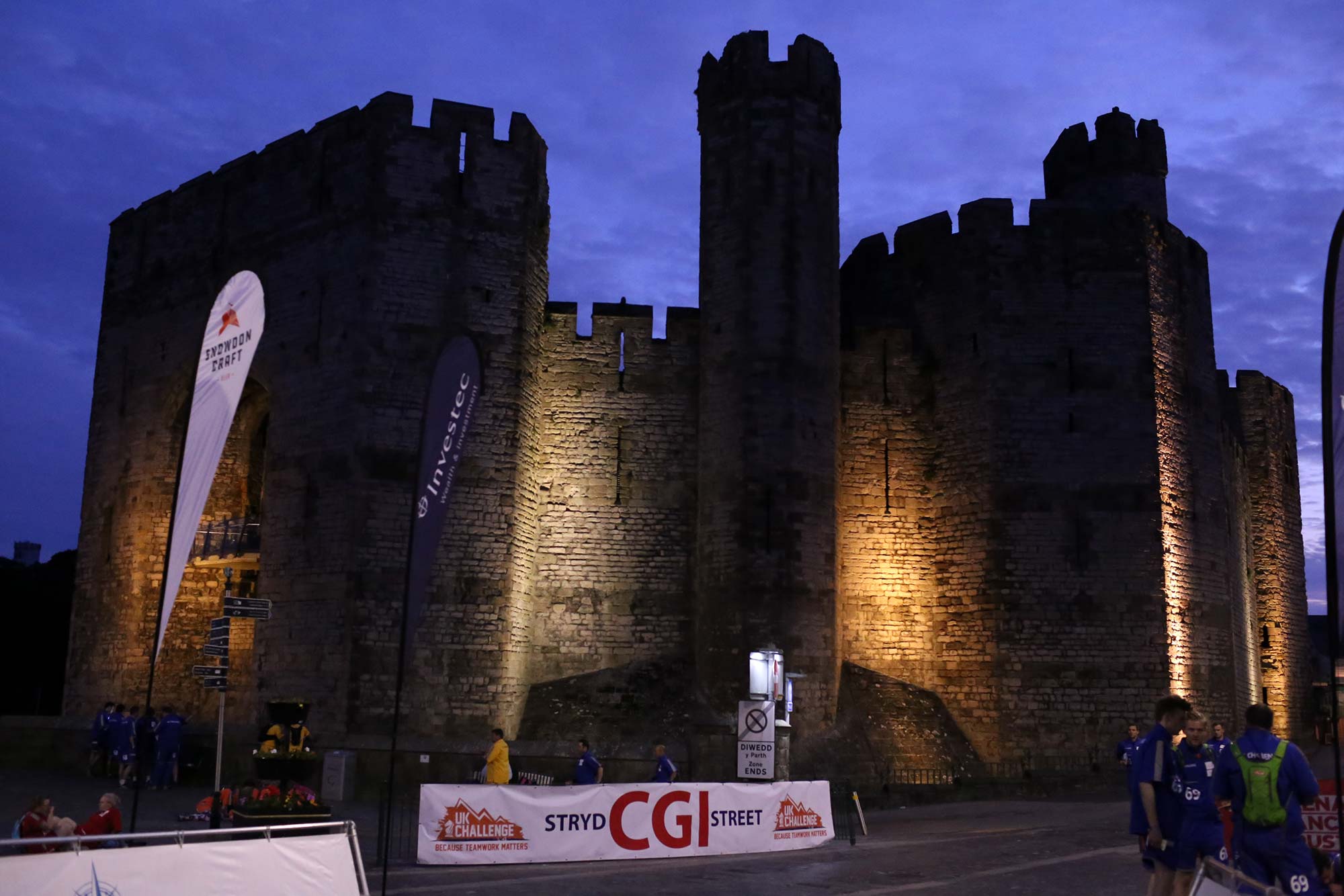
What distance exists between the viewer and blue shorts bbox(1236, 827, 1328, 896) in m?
6.70

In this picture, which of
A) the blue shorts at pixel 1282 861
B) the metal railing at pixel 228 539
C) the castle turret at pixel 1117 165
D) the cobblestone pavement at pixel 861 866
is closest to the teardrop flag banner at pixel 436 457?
the cobblestone pavement at pixel 861 866

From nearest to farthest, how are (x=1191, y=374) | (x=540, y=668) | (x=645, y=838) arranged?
(x=645, y=838) < (x=540, y=668) < (x=1191, y=374)

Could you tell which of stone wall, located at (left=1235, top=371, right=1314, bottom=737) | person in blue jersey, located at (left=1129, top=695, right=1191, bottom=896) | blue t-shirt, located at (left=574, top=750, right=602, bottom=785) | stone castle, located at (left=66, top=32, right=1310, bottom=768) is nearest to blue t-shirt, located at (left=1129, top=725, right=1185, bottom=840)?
person in blue jersey, located at (left=1129, top=695, right=1191, bottom=896)

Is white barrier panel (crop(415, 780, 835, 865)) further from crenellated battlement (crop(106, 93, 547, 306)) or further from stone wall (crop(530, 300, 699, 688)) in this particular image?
crenellated battlement (crop(106, 93, 547, 306))

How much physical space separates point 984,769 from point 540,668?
27.2 ft

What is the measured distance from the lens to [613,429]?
78.8ft

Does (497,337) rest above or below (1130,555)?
above

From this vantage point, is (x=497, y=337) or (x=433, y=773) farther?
(x=497, y=337)

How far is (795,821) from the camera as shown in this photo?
524 inches

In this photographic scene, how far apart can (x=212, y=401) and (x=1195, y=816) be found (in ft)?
26.3

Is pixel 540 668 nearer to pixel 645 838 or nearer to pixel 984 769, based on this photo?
pixel 984 769

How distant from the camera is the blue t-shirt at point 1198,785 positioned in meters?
7.01

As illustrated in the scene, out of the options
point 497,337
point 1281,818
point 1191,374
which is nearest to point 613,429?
point 497,337

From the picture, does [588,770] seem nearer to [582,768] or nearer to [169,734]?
[582,768]
